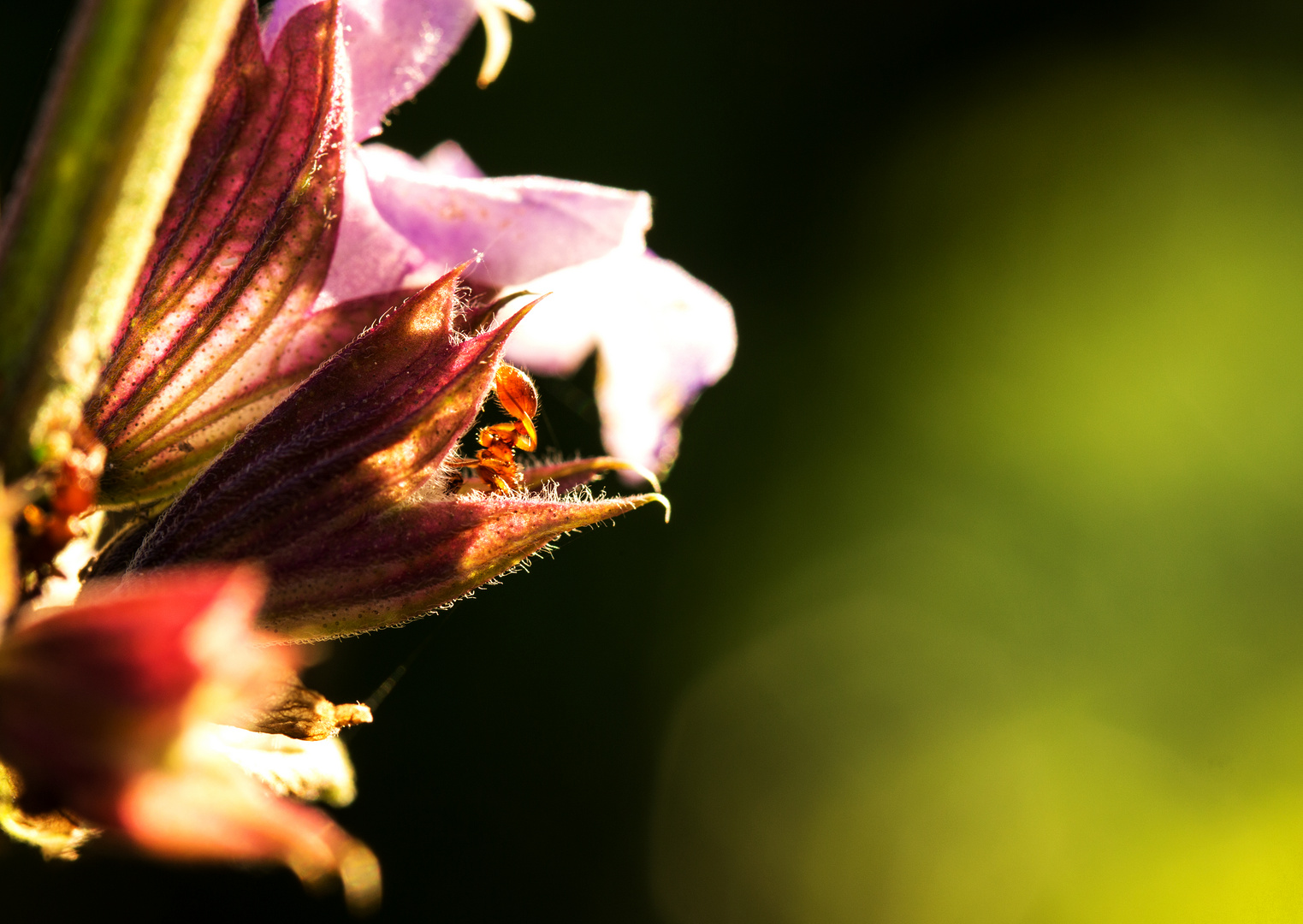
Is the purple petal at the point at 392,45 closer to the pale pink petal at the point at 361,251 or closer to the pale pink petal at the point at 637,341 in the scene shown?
the pale pink petal at the point at 361,251

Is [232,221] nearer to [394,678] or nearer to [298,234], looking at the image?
[298,234]

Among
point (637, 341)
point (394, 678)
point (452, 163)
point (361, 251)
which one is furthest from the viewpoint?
point (394, 678)

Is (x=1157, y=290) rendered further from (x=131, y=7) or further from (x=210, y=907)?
(x=131, y=7)

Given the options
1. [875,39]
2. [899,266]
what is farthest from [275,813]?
[875,39]

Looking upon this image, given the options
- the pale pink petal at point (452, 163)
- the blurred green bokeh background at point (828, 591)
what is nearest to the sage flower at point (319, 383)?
the pale pink petal at point (452, 163)

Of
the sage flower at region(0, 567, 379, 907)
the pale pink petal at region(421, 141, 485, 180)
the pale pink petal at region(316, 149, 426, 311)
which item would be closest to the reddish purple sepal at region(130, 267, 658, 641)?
the pale pink petal at region(316, 149, 426, 311)

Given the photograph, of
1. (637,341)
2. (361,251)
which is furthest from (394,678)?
(361,251)

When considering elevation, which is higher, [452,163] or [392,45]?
[392,45]
